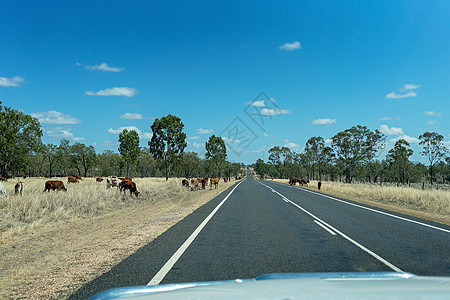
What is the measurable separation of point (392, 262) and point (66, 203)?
15362 mm

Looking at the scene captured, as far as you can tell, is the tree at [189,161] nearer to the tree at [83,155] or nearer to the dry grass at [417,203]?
the tree at [83,155]

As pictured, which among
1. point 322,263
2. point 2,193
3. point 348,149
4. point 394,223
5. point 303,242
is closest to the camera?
point 322,263

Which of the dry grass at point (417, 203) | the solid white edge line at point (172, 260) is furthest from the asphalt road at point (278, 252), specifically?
the dry grass at point (417, 203)

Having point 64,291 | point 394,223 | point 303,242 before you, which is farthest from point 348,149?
point 64,291

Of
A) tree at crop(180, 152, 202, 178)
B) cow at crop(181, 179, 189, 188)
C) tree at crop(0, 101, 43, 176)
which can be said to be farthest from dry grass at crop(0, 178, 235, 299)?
tree at crop(180, 152, 202, 178)

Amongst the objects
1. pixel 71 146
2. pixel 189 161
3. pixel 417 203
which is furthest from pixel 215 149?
pixel 417 203

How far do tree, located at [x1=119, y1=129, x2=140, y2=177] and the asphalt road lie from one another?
219ft

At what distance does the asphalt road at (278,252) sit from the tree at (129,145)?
66.8 m

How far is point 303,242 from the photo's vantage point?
315 inches

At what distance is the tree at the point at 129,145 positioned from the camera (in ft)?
243

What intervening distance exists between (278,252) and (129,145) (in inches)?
2827

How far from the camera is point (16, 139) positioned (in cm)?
4775

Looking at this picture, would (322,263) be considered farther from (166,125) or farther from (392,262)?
(166,125)

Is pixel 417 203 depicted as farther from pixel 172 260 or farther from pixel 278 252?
pixel 172 260
